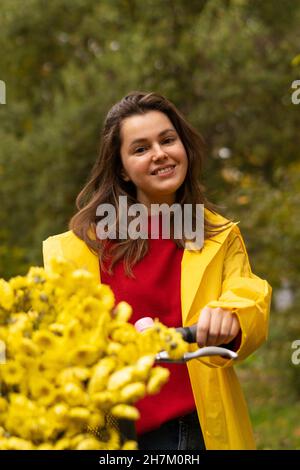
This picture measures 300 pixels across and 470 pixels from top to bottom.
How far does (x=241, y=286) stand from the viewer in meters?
2.48

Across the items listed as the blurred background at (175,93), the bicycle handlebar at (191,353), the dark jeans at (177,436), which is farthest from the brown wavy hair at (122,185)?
the blurred background at (175,93)

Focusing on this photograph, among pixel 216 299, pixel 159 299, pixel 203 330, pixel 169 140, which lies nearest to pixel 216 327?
pixel 203 330

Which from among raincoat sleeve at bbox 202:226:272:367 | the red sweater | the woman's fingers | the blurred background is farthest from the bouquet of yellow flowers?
the blurred background

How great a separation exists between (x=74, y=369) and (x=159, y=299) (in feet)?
3.26

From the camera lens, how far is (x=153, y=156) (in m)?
2.82

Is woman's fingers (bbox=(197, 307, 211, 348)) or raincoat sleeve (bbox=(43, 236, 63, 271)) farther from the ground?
raincoat sleeve (bbox=(43, 236, 63, 271))

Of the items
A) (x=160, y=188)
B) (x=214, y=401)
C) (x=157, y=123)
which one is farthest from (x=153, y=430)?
(x=157, y=123)

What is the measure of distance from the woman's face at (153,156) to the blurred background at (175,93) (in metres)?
7.23

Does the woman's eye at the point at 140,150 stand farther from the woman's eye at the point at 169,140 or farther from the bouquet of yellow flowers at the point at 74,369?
the bouquet of yellow flowers at the point at 74,369

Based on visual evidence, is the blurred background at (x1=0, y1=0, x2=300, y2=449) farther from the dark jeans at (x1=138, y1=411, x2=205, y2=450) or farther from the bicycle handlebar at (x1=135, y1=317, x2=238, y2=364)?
the bicycle handlebar at (x1=135, y1=317, x2=238, y2=364)

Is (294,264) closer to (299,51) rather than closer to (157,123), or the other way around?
(299,51)

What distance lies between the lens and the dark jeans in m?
2.69

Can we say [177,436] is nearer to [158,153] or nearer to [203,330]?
[203,330]

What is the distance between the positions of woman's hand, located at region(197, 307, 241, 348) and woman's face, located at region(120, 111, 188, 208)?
662 mm
